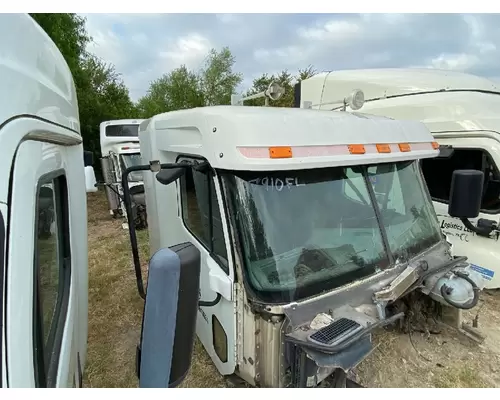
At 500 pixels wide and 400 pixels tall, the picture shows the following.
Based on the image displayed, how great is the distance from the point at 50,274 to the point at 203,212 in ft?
3.89

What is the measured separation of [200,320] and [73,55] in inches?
539

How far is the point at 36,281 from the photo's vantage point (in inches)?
46.6

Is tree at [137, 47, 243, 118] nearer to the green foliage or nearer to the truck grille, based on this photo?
the green foliage

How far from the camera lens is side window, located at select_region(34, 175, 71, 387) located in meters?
1.24

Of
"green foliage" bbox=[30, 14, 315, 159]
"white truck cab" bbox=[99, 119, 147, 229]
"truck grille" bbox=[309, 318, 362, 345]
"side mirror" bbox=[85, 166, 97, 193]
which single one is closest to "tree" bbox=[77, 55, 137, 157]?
"green foliage" bbox=[30, 14, 315, 159]

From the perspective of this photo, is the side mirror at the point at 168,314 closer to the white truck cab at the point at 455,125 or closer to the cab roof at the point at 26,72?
the cab roof at the point at 26,72

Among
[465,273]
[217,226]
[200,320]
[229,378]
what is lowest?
[229,378]

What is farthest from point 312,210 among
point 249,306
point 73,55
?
point 73,55

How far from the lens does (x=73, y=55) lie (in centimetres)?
1354

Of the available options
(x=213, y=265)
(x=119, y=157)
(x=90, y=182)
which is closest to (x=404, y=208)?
(x=213, y=265)

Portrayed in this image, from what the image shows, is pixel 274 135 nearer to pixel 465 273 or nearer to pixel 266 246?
pixel 266 246

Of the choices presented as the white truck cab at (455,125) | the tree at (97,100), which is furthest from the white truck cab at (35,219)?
the tree at (97,100)

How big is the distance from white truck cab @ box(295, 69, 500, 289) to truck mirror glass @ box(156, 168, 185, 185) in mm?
1986

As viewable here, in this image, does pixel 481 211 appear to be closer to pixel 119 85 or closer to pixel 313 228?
pixel 313 228
